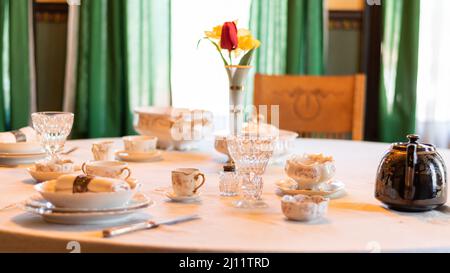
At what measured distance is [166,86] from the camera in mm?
3670

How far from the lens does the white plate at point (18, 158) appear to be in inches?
70.0

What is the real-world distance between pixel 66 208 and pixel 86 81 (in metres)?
2.53

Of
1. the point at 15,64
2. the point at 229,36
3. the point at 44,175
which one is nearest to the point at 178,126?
the point at 229,36

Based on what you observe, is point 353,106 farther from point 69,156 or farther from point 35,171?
point 35,171

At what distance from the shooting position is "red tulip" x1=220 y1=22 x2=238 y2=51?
1735mm

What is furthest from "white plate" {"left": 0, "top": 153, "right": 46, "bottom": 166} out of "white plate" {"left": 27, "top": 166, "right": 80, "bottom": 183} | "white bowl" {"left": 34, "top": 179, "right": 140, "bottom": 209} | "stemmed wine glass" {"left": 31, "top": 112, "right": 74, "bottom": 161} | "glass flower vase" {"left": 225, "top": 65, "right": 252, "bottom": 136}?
"white bowl" {"left": 34, "top": 179, "right": 140, "bottom": 209}

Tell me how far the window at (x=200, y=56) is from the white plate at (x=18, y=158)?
188 cm

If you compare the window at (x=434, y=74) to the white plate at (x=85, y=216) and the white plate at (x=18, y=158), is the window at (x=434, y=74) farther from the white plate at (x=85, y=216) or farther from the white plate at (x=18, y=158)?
the white plate at (x=85, y=216)

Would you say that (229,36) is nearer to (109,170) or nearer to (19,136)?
(109,170)

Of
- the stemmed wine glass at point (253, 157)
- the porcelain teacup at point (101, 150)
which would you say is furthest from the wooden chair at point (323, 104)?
the stemmed wine glass at point (253, 157)

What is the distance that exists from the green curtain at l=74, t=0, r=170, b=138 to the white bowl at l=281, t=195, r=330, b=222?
8.12ft

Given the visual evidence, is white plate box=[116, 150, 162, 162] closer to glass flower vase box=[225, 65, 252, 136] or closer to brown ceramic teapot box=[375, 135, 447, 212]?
glass flower vase box=[225, 65, 252, 136]

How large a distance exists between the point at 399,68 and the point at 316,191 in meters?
2.31

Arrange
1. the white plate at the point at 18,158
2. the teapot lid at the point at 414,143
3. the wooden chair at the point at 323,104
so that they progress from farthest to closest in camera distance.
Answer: the wooden chair at the point at 323,104, the white plate at the point at 18,158, the teapot lid at the point at 414,143
